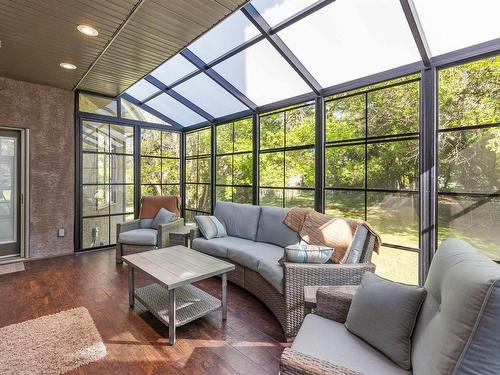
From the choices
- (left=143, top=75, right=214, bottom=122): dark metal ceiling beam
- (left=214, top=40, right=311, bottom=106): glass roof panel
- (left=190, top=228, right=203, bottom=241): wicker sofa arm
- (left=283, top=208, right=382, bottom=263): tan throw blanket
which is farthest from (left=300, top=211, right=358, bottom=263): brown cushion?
(left=143, top=75, right=214, bottom=122): dark metal ceiling beam

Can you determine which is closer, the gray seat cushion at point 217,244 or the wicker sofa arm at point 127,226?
the gray seat cushion at point 217,244

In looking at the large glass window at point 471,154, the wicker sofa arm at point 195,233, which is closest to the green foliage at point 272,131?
the wicker sofa arm at point 195,233

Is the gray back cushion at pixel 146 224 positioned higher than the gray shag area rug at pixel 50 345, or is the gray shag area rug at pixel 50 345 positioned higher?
the gray back cushion at pixel 146 224

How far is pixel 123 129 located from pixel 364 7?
15.1 ft

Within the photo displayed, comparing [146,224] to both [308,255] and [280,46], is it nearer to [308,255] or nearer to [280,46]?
[308,255]

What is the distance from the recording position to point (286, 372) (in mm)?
1125

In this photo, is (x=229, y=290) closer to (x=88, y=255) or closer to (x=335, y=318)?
(x=335, y=318)

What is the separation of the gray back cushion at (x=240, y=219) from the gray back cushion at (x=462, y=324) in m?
2.65

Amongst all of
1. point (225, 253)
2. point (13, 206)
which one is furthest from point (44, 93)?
point (225, 253)

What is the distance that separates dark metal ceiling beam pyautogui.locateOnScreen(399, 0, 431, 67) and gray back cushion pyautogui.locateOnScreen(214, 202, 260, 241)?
8.47ft

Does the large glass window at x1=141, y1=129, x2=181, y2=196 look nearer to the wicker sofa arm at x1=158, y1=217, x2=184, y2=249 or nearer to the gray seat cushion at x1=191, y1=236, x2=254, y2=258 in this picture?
the wicker sofa arm at x1=158, y1=217, x2=184, y2=249

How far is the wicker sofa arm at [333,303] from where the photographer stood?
1.66m

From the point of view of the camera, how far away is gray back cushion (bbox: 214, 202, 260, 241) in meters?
3.82

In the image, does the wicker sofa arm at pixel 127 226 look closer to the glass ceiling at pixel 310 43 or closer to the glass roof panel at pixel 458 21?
the glass ceiling at pixel 310 43
